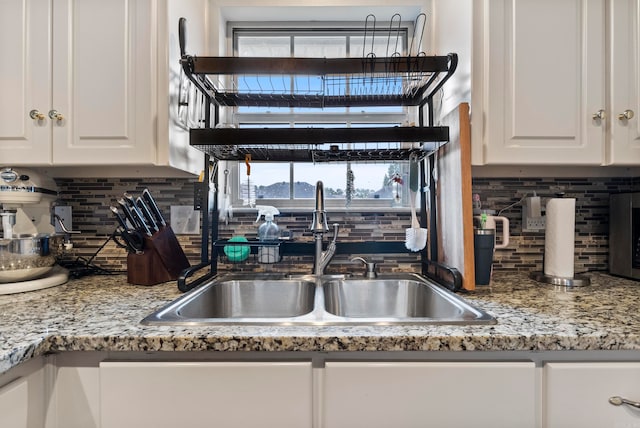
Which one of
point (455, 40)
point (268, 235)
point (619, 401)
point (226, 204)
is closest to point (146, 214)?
point (226, 204)

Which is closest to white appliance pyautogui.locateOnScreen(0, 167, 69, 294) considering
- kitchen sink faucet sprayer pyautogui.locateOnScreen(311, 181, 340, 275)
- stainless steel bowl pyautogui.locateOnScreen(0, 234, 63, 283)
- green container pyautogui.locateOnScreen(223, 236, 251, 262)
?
stainless steel bowl pyautogui.locateOnScreen(0, 234, 63, 283)

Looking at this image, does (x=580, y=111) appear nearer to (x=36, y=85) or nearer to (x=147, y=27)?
(x=147, y=27)

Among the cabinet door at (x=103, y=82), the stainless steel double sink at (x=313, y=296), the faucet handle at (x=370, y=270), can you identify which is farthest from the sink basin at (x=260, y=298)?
the cabinet door at (x=103, y=82)

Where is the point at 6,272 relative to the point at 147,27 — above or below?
below

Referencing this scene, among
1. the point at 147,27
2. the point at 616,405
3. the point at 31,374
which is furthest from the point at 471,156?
the point at 31,374

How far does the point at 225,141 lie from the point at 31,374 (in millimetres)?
793

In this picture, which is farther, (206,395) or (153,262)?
(153,262)

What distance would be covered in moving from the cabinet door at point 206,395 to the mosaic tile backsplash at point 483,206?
762mm

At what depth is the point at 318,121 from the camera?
5.49 ft

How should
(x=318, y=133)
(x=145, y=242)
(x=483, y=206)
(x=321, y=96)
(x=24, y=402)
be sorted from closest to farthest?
(x=24, y=402) → (x=318, y=133) → (x=145, y=242) → (x=321, y=96) → (x=483, y=206)

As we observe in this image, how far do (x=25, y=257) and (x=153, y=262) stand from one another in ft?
1.38

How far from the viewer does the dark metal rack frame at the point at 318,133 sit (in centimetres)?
110

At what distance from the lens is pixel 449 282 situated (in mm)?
1183

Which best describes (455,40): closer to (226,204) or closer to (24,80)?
(226,204)
